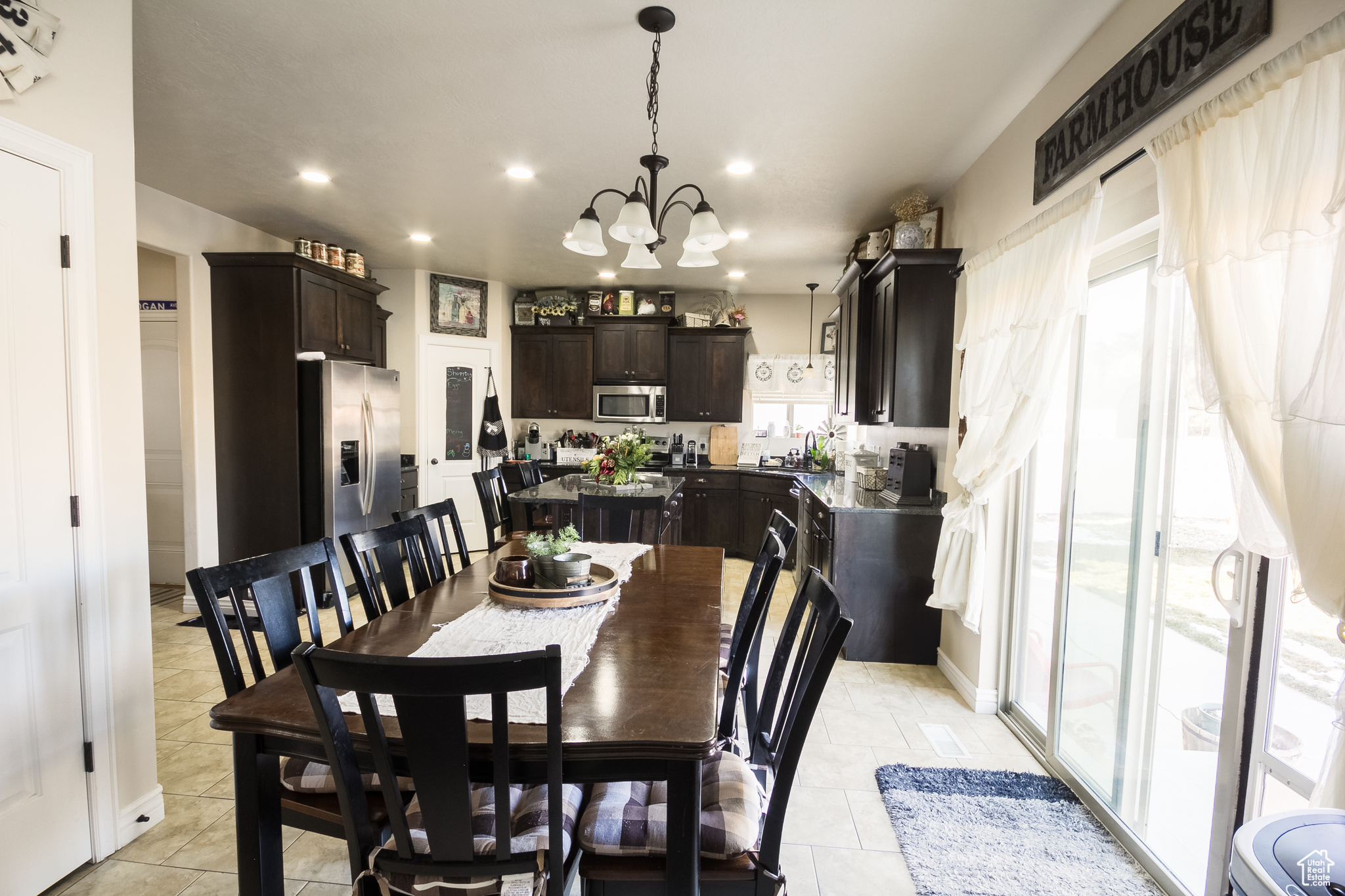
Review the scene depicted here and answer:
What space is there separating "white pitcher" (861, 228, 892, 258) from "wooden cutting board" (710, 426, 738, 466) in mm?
2806

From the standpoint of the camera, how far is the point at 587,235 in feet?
7.29

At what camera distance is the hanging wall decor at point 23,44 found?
164 cm

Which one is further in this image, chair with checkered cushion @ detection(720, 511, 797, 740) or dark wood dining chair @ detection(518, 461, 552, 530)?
dark wood dining chair @ detection(518, 461, 552, 530)

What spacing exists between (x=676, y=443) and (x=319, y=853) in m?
5.02

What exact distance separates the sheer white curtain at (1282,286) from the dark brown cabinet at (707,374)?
15.8 feet

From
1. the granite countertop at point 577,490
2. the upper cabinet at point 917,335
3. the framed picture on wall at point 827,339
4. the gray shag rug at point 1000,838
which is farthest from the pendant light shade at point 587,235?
the framed picture on wall at point 827,339

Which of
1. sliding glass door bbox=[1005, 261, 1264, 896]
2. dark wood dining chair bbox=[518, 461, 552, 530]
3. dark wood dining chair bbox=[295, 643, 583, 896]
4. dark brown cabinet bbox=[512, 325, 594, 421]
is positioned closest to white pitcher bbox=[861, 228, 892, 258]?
sliding glass door bbox=[1005, 261, 1264, 896]

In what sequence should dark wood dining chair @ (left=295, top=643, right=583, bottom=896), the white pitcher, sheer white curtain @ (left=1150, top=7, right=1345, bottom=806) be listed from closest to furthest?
dark wood dining chair @ (left=295, top=643, right=583, bottom=896)
sheer white curtain @ (left=1150, top=7, right=1345, bottom=806)
the white pitcher

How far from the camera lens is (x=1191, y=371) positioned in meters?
1.72

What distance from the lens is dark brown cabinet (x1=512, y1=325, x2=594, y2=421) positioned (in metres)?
6.48

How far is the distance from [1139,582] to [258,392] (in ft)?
16.1

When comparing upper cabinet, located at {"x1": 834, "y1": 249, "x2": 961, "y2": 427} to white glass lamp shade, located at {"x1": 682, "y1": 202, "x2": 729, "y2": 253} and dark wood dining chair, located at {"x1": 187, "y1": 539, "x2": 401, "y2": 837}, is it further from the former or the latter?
dark wood dining chair, located at {"x1": 187, "y1": 539, "x2": 401, "y2": 837}

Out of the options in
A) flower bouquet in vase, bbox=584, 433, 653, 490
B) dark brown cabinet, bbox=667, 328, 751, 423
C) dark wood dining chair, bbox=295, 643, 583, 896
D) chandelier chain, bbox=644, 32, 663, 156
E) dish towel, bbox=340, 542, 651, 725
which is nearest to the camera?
dark wood dining chair, bbox=295, 643, 583, 896

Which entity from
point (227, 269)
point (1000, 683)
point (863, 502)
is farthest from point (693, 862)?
point (227, 269)
